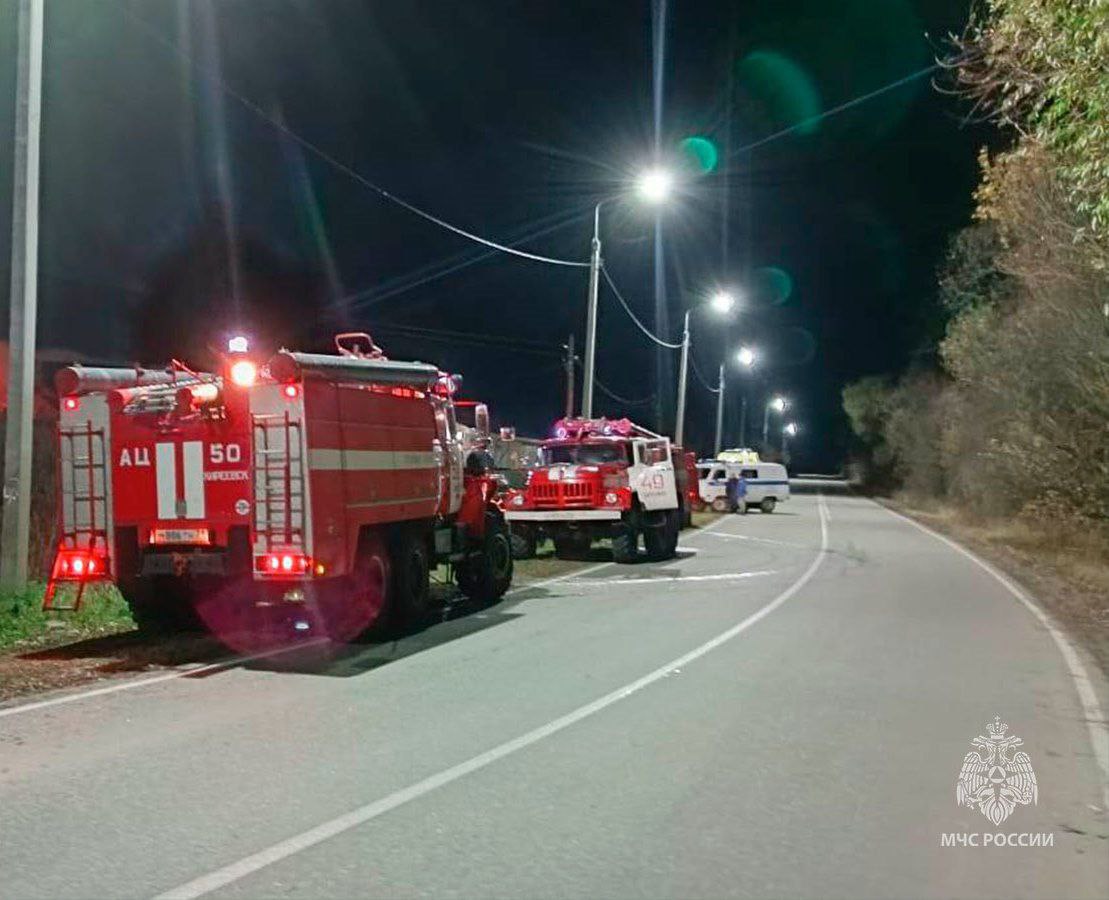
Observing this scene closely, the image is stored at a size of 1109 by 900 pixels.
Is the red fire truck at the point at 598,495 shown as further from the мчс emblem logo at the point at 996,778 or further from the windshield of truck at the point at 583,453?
the мчс emblem logo at the point at 996,778

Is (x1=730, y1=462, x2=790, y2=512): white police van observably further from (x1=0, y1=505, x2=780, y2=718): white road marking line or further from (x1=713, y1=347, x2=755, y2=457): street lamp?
(x1=0, y1=505, x2=780, y2=718): white road marking line

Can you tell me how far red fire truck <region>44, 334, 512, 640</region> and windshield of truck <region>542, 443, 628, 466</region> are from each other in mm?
9695

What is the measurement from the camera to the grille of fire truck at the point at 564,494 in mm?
22094

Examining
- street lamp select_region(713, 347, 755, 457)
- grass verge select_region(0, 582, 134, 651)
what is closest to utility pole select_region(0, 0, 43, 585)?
grass verge select_region(0, 582, 134, 651)

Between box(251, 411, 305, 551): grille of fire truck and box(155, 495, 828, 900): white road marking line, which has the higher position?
box(251, 411, 305, 551): grille of fire truck

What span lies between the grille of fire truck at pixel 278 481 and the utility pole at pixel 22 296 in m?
3.36

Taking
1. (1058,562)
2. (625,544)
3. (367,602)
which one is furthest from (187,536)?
(1058,562)

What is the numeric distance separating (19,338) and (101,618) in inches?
128

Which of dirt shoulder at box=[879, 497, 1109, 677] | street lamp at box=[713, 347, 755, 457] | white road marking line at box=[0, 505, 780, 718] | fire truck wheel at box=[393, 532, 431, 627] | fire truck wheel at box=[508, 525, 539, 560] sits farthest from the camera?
street lamp at box=[713, 347, 755, 457]

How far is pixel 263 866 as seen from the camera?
5387 millimetres

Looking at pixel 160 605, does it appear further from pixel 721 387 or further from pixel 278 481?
pixel 721 387

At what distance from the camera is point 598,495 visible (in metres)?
22.0

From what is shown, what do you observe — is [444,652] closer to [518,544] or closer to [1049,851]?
[1049,851]

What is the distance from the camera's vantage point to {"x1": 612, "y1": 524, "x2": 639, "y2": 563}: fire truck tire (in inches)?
880
